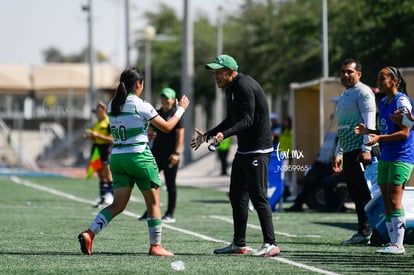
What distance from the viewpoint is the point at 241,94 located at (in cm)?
1131

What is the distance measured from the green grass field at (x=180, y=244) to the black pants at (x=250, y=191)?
1.17 feet

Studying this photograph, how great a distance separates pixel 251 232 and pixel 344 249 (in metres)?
2.70

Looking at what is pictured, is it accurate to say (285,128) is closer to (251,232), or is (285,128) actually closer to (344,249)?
(251,232)

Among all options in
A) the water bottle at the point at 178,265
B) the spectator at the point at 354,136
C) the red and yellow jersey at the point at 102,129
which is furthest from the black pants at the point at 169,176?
the water bottle at the point at 178,265

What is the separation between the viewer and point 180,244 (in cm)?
1277

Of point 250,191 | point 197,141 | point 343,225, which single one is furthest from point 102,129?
point 197,141

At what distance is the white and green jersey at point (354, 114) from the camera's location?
12.7 meters

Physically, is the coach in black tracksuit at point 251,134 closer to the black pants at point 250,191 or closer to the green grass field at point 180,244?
the black pants at point 250,191

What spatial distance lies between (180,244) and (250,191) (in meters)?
1.67

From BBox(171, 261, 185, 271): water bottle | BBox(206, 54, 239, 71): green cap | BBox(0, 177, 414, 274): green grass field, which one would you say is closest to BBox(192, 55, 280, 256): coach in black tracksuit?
BBox(206, 54, 239, 71): green cap

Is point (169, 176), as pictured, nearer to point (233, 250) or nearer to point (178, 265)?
point (233, 250)

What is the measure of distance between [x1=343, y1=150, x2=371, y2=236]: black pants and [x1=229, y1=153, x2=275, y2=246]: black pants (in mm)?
1659

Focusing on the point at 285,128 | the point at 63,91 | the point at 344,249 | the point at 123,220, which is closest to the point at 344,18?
the point at 285,128

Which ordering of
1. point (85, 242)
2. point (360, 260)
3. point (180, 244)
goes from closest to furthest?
point (360, 260) < point (85, 242) < point (180, 244)
